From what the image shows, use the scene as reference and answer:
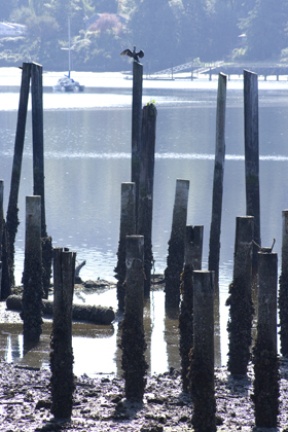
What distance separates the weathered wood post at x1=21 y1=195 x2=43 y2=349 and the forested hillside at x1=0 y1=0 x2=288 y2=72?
6593 inches

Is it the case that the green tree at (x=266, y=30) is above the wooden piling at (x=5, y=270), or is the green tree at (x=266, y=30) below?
above

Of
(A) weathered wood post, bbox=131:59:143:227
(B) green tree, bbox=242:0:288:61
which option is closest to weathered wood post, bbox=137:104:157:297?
(A) weathered wood post, bbox=131:59:143:227

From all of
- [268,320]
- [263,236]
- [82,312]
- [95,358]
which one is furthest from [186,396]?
[263,236]

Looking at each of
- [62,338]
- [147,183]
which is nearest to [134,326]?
[62,338]

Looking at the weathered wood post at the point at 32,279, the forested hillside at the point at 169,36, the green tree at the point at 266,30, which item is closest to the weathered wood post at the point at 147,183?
the weathered wood post at the point at 32,279

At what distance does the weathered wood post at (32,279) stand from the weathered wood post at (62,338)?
11.9ft

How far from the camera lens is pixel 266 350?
15250 millimetres

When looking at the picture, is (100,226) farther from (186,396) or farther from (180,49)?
(180,49)

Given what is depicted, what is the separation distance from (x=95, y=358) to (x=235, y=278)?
8.00ft

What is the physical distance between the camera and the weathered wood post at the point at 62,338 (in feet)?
50.3

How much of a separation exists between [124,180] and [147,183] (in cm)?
2383

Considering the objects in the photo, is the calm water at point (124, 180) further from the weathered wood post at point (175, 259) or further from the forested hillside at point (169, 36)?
the forested hillside at point (169, 36)

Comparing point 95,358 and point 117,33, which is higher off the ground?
point 117,33

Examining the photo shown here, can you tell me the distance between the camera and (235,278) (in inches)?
698
